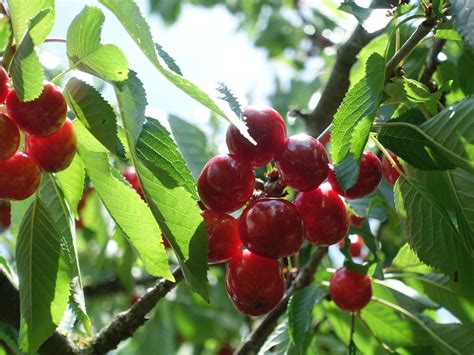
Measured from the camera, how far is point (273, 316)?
230 cm

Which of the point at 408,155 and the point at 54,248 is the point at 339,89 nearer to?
the point at 408,155

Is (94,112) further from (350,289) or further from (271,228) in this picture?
(350,289)

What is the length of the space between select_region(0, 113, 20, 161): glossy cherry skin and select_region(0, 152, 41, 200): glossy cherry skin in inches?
1.4

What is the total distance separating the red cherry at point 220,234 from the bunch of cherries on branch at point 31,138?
1.09 ft

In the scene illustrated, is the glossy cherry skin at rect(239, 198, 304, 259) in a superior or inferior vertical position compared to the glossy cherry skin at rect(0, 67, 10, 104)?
inferior

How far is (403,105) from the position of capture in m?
1.67

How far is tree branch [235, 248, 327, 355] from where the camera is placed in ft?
7.27

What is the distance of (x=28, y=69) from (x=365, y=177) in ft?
2.37

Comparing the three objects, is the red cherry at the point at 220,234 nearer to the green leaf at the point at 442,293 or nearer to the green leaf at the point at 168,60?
the green leaf at the point at 168,60

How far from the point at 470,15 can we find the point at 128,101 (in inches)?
25.3

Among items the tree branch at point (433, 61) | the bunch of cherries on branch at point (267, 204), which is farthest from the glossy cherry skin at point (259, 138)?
the tree branch at point (433, 61)

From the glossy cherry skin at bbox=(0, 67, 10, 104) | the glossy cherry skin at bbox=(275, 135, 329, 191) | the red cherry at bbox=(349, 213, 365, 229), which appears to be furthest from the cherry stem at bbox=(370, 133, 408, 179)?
the glossy cherry skin at bbox=(0, 67, 10, 104)

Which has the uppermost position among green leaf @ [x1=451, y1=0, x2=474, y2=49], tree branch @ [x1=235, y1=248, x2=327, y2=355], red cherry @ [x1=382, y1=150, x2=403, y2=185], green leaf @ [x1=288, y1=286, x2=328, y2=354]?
green leaf @ [x1=451, y1=0, x2=474, y2=49]

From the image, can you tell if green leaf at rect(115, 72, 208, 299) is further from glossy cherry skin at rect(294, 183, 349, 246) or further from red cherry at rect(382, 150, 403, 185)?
red cherry at rect(382, 150, 403, 185)
